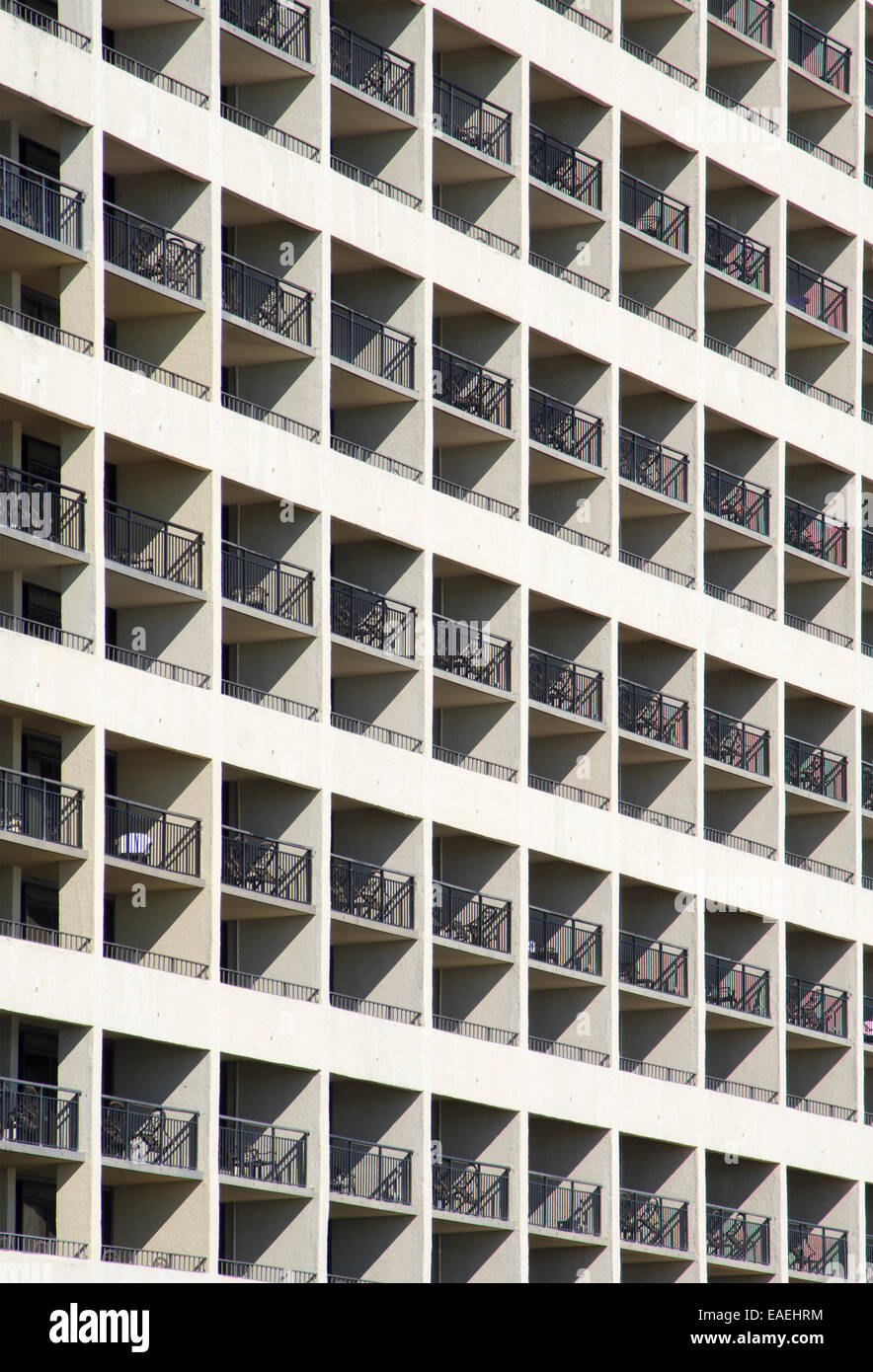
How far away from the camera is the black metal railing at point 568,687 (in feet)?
206

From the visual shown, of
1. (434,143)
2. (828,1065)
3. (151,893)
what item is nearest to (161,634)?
(151,893)

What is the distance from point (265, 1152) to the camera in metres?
53.7

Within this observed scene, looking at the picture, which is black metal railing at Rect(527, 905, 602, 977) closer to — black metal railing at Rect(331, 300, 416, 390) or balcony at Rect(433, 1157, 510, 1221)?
balcony at Rect(433, 1157, 510, 1221)

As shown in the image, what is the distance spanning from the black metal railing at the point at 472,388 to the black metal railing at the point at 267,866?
36.5 feet

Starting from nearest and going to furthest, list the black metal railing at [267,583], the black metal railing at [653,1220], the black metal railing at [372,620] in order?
the black metal railing at [267,583] → the black metal railing at [372,620] → the black metal railing at [653,1220]

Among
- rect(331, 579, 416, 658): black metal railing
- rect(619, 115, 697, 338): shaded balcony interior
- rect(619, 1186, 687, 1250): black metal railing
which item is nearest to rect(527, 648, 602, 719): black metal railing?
rect(331, 579, 416, 658): black metal railing

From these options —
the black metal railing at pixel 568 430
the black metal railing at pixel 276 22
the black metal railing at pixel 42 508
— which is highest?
the black metal railing at pixel 276 22

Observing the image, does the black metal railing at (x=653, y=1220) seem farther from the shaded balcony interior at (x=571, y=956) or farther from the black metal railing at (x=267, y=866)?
the black metal railing at (x=267, y=866)

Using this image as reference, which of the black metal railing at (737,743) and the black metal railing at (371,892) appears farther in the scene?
the black metal railing at (737,743)

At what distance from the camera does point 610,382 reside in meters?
→ 64.1

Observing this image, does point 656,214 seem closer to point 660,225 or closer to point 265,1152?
point 660,225

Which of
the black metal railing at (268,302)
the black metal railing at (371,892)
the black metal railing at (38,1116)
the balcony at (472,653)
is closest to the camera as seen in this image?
the black metal railing at (38,1116)

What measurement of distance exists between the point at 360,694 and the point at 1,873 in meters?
9.95

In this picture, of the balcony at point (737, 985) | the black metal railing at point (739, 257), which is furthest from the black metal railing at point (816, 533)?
the balcony at point (737, 985)
